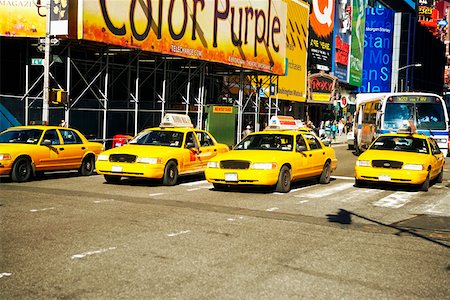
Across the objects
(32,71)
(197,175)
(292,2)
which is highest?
(292,2)

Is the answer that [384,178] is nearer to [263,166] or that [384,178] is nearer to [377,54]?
[263,166]

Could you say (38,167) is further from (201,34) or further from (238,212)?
(201,34)

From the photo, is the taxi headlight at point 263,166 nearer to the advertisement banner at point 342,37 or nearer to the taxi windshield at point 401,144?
the taxi windshield at point 401,144

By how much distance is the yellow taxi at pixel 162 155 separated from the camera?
14.3 m

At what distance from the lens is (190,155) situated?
51.6ft

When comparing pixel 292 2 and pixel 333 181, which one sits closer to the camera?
pixel 333 181

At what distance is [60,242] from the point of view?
749 cm

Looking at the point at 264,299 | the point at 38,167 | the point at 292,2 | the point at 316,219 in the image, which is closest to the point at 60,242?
the point at 264,299

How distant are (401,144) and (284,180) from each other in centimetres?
440

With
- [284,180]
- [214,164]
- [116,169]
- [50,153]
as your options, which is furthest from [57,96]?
[284,180]

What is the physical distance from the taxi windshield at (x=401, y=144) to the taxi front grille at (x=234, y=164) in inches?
181

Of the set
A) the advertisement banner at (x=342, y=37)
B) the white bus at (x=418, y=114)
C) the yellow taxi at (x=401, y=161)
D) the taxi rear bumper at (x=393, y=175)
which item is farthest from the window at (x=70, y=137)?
the advertisement banner at (x=342, y=37)

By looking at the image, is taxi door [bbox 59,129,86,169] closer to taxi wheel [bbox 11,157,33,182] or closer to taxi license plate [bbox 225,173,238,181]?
taxi wheel [bbox 11,157,33,182]

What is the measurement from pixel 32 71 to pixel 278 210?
1743 cm
